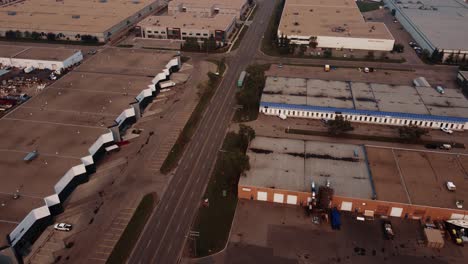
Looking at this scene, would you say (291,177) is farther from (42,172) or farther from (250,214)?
(42,172)

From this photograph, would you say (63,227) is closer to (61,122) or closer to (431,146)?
(61,122)

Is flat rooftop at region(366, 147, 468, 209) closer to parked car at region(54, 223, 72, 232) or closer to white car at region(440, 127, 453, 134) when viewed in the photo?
white car at region(440, 127, 453, 134)

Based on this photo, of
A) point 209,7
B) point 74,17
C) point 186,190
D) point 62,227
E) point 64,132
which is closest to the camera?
point 62,227

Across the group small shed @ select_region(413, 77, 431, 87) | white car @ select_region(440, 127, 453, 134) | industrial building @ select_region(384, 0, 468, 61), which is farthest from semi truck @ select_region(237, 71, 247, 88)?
industrial building @ select_region(384, 0, 468, 61)

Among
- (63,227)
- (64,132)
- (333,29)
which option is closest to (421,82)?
(333,29)

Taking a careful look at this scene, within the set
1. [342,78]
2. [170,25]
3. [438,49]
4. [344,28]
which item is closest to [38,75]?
[170,25]

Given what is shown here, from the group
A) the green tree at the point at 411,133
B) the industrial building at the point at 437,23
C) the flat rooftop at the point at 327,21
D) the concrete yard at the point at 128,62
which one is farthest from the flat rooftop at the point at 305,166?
the industrial building at the point at 437,23

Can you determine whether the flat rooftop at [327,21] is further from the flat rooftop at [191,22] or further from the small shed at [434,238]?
the small shed at [434,238]
